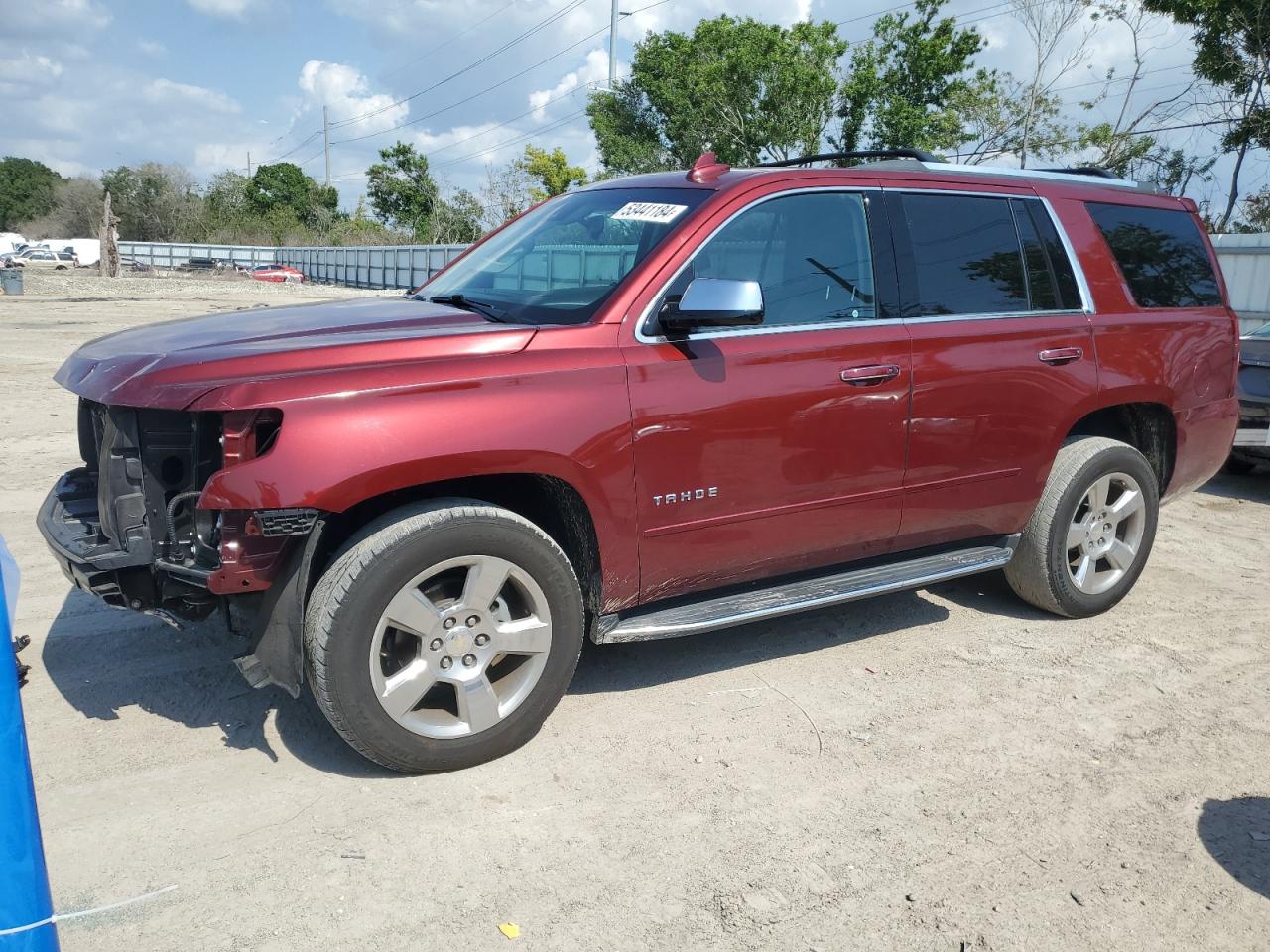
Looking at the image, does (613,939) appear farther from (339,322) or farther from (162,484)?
(339,322)

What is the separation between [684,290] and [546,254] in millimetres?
887

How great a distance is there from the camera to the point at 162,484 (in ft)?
10.6

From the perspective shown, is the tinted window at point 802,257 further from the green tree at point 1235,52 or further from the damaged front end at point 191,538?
the green tree at point 1235,52

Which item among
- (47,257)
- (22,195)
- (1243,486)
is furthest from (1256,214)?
(22,195)

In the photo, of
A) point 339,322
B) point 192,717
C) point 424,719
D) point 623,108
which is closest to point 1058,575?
point 424,719

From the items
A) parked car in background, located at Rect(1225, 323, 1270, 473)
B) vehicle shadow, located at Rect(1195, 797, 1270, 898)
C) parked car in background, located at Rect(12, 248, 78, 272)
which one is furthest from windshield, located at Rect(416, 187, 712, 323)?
parked car in background, located at Rect(12, 248, 78, 272)

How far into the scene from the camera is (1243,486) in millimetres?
8359

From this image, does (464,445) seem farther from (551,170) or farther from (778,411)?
(551,170)

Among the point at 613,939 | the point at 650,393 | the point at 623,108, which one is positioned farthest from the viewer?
the point at 623,108

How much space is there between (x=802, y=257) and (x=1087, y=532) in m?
2.07

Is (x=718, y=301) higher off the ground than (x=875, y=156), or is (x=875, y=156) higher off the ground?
(x=875, y=156)

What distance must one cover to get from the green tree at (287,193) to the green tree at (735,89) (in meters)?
39.4

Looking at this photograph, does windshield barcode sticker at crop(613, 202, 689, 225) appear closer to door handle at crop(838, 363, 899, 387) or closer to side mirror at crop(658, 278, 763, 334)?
side mirror at crop(658, 278, 763, 334)

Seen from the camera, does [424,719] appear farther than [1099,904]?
Yes
